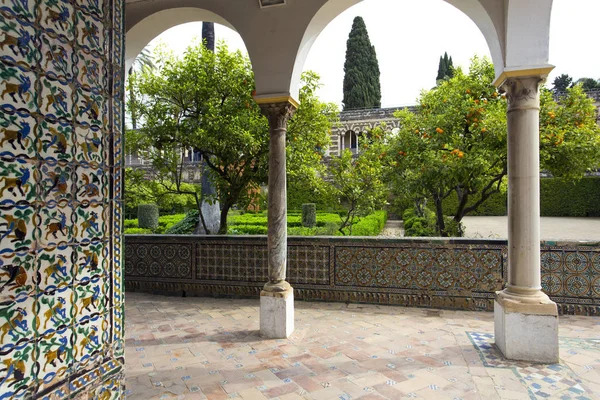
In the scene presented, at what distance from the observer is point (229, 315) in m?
5.18

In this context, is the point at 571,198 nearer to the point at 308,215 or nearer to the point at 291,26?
the point at 308,215

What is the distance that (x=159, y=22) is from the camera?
4.77m

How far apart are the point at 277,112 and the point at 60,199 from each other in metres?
3.33

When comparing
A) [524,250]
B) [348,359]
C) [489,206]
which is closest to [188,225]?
[348,359]

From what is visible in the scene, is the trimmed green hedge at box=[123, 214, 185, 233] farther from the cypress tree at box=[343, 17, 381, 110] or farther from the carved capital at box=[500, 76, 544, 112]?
the cypress tree at box=[343, 17, 381, 110]

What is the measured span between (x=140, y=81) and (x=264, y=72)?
4263 millimetres

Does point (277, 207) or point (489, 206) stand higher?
point (277, 207)

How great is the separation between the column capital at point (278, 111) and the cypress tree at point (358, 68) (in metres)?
27.9

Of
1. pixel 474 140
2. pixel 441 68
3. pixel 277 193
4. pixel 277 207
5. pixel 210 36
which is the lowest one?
pixel 277 207

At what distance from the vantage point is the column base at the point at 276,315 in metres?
4.26

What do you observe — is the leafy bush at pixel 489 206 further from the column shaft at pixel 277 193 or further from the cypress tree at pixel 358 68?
the column shaft at pixel 277 193

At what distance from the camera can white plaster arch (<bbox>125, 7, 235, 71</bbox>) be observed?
4.58m

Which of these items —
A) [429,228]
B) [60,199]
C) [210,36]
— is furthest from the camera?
[210,36]

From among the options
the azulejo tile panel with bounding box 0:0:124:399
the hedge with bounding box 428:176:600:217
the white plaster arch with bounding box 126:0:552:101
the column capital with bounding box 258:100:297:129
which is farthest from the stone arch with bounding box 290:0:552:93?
the hedge with bounding box 428:176:600:217
